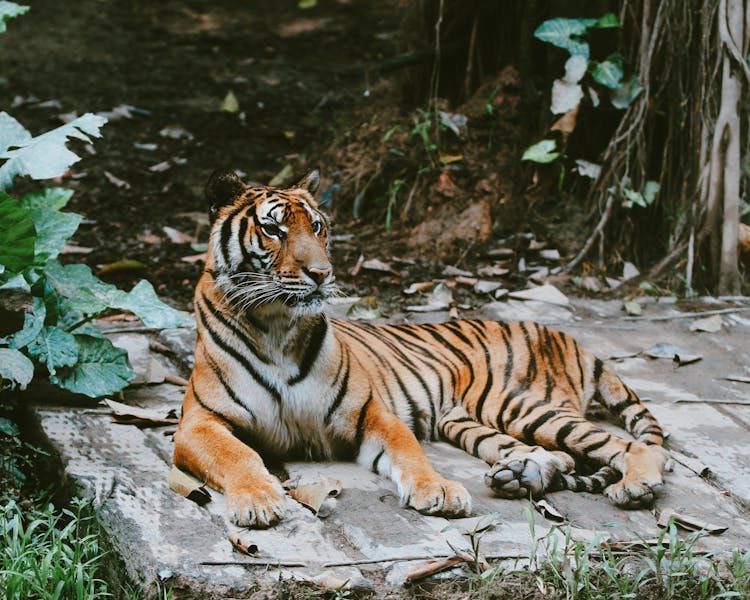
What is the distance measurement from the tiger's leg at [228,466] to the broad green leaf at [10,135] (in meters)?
1.14

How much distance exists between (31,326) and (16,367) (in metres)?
0.31

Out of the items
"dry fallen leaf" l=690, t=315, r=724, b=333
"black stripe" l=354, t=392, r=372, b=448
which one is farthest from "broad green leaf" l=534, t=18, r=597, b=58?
"black stripe" l=354, t=392, r=372, b=448

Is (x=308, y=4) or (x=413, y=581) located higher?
(x=308, y=4)

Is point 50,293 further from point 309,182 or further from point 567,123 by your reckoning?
point 567,123

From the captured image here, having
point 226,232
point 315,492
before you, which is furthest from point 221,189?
point 315,492

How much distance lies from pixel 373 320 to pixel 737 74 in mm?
2415

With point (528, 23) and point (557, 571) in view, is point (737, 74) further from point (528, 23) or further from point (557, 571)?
point (557, 571)

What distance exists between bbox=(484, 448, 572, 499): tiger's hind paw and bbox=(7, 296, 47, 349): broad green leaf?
173cm

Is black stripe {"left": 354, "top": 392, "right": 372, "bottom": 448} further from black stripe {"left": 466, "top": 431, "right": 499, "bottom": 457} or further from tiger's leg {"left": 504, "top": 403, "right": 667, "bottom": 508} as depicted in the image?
tiger's leg {"left": 504, "top": 403, "right": 667, "bottom": 508}

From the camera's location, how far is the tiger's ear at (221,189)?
351 cm

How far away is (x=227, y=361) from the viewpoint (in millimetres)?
3449

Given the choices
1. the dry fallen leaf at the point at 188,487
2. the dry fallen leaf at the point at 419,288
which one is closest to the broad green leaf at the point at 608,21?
the dry fallen leaf at the point at 419,288

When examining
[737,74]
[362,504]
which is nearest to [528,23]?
[737,74]

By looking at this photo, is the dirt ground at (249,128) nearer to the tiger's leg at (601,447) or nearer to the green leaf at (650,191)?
the green leaf at (650,191)
